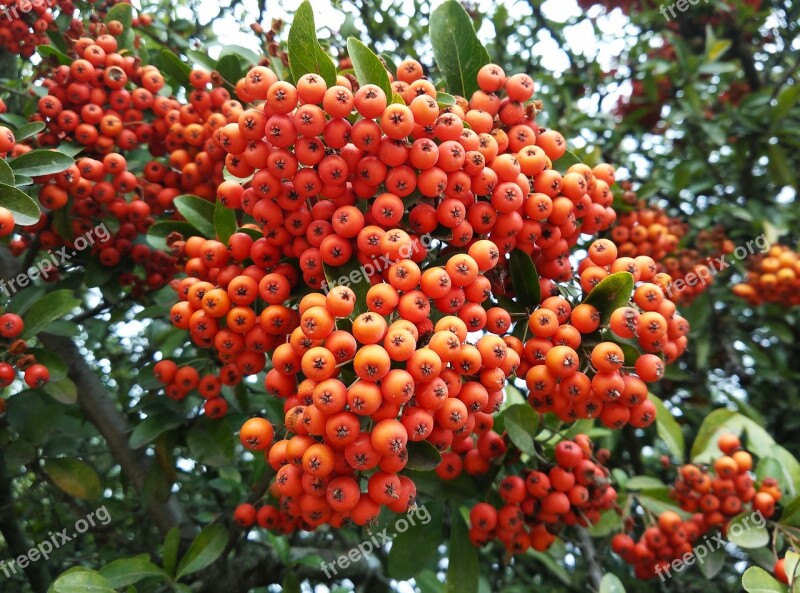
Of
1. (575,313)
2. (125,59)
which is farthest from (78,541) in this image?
(575,313)

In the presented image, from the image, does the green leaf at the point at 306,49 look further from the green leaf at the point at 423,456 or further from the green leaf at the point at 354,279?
the green leaf at the point at 423,456

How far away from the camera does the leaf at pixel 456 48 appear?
2.46m

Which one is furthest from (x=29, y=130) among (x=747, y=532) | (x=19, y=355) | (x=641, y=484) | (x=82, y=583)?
(x=747, y=532)

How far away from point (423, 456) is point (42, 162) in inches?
75.4

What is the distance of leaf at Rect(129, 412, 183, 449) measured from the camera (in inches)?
114

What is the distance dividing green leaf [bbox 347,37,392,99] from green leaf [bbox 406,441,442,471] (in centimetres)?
108

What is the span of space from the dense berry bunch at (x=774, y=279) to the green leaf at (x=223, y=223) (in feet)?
13.0

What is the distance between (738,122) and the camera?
5320 mm

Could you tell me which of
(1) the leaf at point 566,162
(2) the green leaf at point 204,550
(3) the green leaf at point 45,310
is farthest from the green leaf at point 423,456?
(3) the green leaf at point 45,310

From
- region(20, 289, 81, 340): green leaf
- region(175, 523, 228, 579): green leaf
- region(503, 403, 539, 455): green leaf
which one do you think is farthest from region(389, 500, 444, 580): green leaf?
region(20, 289, 81, 340): green leaf

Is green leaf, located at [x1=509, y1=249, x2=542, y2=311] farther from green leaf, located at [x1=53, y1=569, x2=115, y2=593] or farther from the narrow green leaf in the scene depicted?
green leaf, located at [x1=53, y1=569, x2=115, y2=593]

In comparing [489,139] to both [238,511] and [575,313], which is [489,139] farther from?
[238,511]

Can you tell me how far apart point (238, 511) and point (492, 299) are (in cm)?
157

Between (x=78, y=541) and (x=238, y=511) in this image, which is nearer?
(x=238, y=511)
